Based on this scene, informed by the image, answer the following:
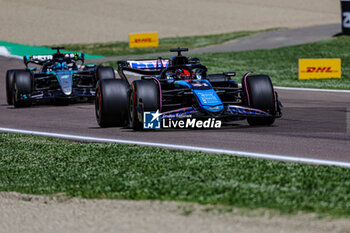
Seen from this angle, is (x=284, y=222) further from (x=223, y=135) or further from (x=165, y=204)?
(x=223, y=135)

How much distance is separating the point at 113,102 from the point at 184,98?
4.10 feet

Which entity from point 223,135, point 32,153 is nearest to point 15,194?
point 32,153

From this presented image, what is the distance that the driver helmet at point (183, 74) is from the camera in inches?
516

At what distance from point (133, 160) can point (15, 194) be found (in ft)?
6.19

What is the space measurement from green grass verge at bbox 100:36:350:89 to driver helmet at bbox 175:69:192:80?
404 inches

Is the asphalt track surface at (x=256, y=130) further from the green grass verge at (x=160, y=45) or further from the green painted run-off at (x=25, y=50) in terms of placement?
the green grass verge at (x=160, y=45)

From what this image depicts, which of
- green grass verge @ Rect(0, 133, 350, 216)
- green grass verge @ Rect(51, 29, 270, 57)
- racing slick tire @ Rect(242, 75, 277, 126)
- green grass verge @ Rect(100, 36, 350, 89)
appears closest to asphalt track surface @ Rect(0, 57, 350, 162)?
racing slick tire @ Rect(242, 75, 277, 126)

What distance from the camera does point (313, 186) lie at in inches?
276

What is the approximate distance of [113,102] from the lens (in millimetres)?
12875

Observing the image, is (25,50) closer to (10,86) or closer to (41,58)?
(41,58)

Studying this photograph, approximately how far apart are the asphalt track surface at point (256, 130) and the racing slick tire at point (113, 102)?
210 mm

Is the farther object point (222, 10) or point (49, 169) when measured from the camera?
point (222, 10)

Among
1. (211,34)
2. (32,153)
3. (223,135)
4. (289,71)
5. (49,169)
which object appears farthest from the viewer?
(211,34)

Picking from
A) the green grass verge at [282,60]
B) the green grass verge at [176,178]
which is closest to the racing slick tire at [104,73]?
the green grass verge at [282,60]
